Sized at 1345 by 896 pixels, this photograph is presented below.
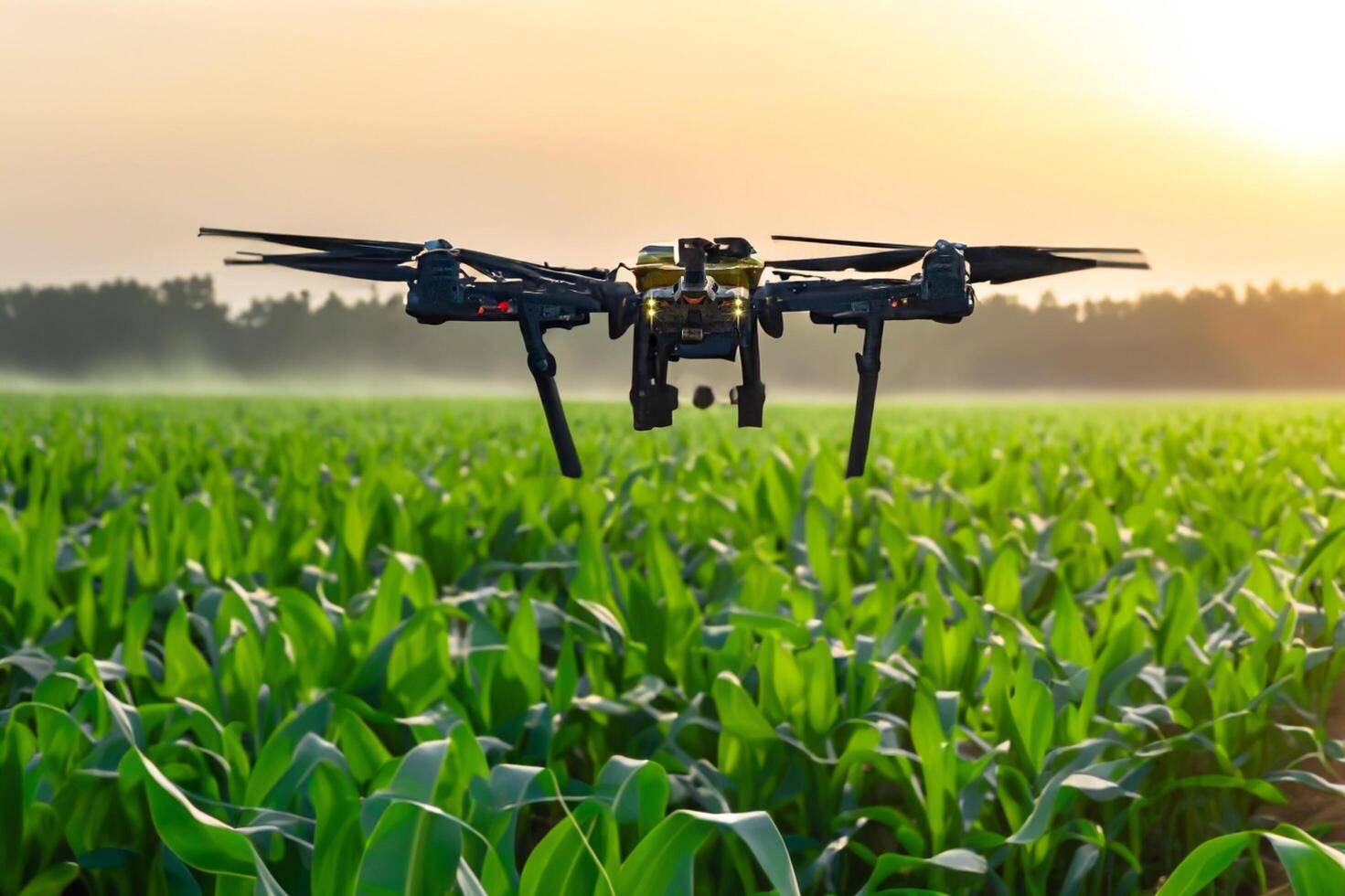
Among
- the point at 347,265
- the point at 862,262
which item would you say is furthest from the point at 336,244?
the point at 862,262

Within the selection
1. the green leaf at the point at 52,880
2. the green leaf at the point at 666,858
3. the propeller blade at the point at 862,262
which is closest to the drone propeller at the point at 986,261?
the propeller blade at the point at 862,262

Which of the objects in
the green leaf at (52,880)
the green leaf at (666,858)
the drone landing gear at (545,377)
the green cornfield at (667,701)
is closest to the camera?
the drone landing gear at (545,377)

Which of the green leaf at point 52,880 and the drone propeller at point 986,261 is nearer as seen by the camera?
the drone propeller at point 986,261

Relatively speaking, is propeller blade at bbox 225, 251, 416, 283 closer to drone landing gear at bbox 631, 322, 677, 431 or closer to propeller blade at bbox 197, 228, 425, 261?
propeller blade at bbox 197, 228, 425, 261

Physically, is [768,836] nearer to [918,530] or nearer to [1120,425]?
[918,530]

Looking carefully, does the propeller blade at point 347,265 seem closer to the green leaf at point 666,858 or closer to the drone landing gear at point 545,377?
the drone landing gear at point 545,377

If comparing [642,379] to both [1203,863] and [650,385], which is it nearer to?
[650,385]

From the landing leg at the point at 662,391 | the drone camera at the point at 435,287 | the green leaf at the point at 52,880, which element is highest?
the drone camera at the point at 435,287
